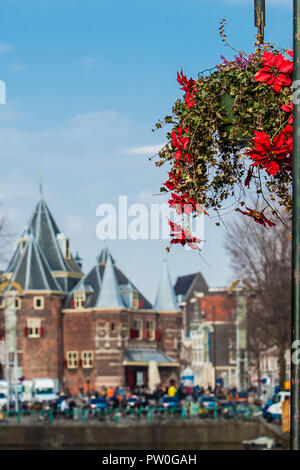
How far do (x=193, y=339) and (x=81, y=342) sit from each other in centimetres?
2274

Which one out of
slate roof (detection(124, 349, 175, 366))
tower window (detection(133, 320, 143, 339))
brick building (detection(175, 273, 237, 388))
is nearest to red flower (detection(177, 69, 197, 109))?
slate roof (detection(124, 349, 175, 366))

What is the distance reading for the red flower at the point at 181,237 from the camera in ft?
21.2

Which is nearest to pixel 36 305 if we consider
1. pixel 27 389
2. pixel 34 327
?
pixel 34 327

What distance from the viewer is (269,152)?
19.7ft

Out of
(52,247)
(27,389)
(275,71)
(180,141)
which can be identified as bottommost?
(27,389)

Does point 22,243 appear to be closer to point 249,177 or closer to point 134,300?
point 134,300

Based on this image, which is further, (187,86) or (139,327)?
(139,327)

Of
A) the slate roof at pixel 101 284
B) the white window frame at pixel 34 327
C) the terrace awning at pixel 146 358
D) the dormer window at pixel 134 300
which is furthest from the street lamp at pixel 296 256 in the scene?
the dormer window at pixel 134 300

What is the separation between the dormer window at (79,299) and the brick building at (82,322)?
0.23ft

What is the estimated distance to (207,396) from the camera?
51.0 m

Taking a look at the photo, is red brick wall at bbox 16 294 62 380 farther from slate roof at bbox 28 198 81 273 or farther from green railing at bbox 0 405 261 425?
green railing at bbox 0 405 261 425

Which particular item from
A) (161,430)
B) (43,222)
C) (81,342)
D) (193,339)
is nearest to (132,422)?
(161,430)

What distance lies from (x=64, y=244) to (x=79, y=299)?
6.52 meters
